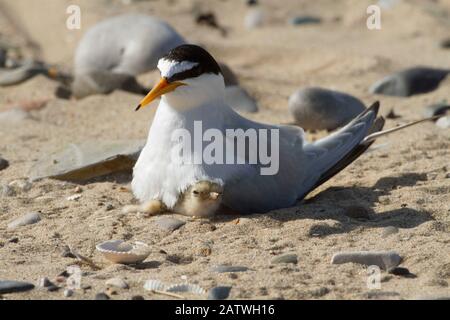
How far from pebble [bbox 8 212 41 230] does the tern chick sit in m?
0.42

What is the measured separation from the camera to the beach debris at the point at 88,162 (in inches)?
209

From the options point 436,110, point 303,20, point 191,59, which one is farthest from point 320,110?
point 303,20

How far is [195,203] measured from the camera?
4.59 metres

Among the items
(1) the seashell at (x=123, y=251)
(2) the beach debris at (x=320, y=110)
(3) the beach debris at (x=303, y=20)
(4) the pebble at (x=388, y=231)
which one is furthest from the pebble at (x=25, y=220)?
(3) the beach debris at (x=303, y=20)

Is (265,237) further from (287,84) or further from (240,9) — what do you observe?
(240,9)

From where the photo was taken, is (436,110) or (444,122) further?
(436,110)

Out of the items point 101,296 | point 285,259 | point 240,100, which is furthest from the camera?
point 240,100

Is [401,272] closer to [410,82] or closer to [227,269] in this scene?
[227,269]

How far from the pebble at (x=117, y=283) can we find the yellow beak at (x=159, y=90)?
102 cm

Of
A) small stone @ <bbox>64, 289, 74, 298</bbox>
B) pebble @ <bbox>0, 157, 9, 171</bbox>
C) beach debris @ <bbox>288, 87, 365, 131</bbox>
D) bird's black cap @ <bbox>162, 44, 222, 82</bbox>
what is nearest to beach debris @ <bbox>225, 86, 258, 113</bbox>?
beach debris @ <bbox>288, 87, 365, 131</bbox>

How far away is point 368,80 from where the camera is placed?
25.4 ft

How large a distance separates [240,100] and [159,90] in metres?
2.46

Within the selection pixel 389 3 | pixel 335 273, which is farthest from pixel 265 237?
pixel 389 3
